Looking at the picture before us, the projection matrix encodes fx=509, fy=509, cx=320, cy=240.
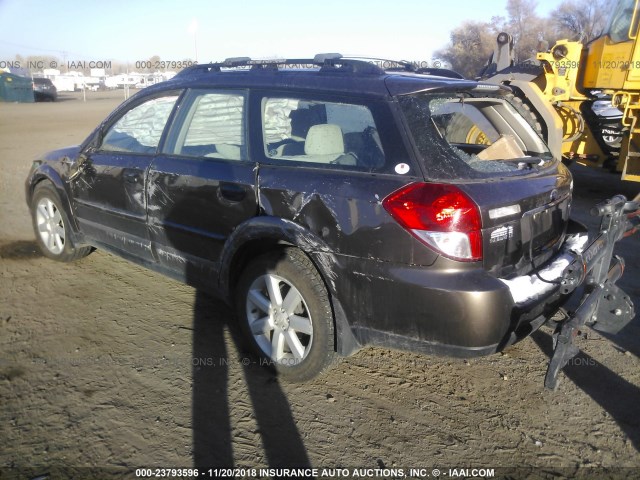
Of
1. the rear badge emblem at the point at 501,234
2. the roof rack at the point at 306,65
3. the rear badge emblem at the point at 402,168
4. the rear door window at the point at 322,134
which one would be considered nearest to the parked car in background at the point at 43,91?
the roof rack at the point at 306,65

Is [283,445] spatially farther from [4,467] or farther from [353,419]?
[4,467]

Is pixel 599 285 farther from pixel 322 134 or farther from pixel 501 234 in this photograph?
pixel 322 134

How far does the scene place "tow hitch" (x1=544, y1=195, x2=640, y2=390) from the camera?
8.95ft

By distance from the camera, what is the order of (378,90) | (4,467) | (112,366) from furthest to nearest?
1. (112,366)
2. (378,90)
3. (4,467)

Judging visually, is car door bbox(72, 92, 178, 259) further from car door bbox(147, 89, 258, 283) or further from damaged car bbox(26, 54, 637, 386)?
car door bbox(147, 89, 258, 283)

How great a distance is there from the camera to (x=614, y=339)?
364 cm

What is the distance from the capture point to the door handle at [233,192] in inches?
122

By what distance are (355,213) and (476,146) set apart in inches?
72.7

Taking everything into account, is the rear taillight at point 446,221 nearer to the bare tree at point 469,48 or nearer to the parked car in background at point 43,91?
the bare tree at point 469,48

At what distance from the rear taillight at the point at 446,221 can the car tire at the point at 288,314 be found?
672 mm

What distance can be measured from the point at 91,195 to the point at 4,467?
7.96ft

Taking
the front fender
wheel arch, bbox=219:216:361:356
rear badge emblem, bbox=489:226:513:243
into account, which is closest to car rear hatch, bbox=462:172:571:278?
rear badge emblem, bbox=489:226:513:243

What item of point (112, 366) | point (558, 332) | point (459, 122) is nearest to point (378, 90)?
point (558, 332)

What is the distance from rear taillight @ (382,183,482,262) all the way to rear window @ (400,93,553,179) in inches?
4.9
